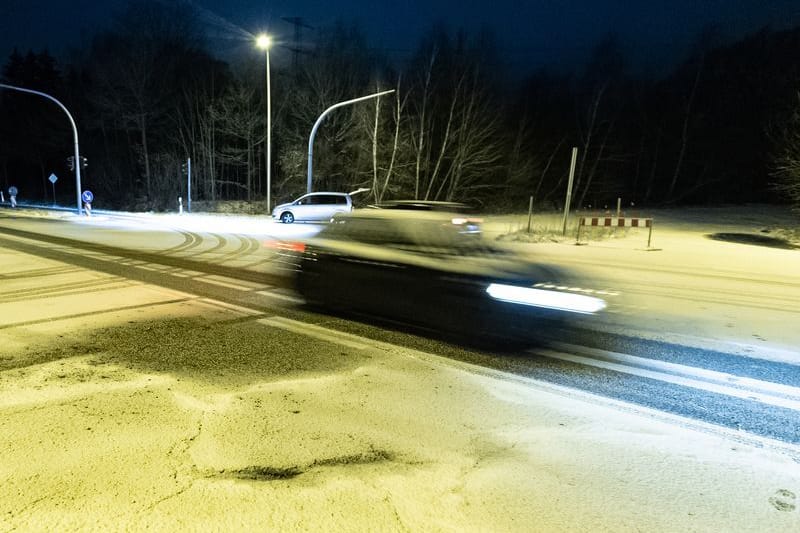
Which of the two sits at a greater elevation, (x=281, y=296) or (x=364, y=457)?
(x=281, y=296)

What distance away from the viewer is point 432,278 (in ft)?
36.1

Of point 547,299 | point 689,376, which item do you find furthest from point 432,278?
point 689,376

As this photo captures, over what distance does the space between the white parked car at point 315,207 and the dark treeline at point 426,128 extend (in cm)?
1085

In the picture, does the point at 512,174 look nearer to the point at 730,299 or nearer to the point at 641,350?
the point at 730,299

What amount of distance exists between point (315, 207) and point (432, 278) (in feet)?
50.2

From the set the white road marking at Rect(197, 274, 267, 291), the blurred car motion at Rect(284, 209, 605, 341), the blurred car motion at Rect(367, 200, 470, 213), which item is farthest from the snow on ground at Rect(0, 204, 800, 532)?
the blurred car motion at Rect(367, 200, 470, 213)

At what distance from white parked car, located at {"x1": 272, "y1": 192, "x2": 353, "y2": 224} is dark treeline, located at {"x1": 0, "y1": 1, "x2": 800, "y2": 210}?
10.8 metres

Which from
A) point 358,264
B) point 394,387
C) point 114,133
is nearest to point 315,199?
point 358,264

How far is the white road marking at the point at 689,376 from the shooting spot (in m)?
4.89

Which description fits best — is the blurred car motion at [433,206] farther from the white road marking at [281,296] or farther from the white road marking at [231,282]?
the white road marking at [281,296]

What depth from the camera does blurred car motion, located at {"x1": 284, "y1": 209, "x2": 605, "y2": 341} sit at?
25.3 ft

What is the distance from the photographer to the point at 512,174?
42.4 meters

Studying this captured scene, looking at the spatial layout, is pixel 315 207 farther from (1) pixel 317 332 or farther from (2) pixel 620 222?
(1) pixel 317 332

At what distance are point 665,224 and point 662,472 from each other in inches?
1125
